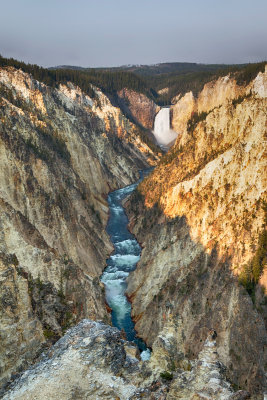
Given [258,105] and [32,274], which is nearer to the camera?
[32,274]

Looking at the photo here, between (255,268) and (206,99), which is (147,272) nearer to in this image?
(255,268)

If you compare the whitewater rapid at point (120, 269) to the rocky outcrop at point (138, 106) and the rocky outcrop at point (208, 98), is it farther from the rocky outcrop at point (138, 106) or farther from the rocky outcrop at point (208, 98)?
the rocky outcrop at point (138, 106)

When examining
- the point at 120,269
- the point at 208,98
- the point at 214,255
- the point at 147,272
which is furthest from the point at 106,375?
the point at 208,98

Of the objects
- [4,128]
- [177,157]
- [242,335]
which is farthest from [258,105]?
[4,128]

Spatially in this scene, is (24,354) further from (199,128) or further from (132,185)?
(132,185)

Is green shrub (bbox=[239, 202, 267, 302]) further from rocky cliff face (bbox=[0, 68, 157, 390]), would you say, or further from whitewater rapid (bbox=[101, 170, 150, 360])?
rocky cliff face (bbox=[0, 68, 157, 390])

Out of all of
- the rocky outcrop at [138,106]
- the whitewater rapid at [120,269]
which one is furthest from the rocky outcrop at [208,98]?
the whitewater rapid at [120,269]
